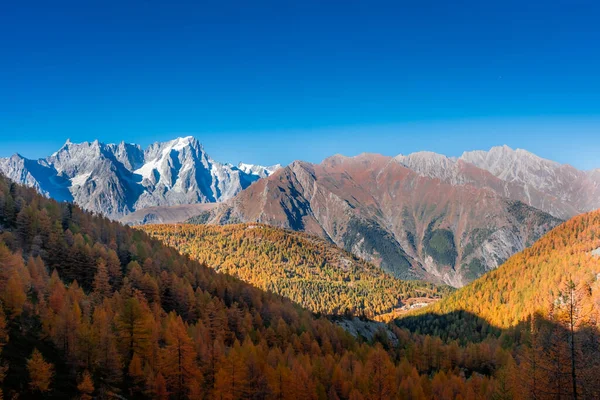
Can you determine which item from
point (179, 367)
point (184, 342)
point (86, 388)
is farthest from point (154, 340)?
point (86, 388)

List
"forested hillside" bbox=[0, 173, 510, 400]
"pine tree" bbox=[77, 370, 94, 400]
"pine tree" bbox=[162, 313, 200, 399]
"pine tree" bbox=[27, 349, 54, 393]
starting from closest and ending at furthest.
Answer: "pine tree" bbox=[27, 349, 54, 393] < "pine tree" bbox=[77, 370, 94, 400] < "forested hillside" bbox=[0, 173, 510, 400] < "pine tree" bbox=[162, 313, 200, 399]

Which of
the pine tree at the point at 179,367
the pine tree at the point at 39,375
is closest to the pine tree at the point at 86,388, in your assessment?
the pine tree at the point at 39,375

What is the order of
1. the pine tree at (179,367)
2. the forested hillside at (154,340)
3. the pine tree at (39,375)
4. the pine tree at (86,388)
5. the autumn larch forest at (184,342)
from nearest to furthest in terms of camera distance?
the pine tree at (39,375) → the autumn larch forest at (184,342) → the pine tree at (86,388) → the forested hillside at (154,340) → the pine tree at (179,367)

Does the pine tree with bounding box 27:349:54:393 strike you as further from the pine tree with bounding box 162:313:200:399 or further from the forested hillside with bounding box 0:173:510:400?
the pine tree with bounding box 162:313:200:399

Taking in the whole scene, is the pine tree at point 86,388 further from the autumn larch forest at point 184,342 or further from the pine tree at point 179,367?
the pine tree at point 179,367

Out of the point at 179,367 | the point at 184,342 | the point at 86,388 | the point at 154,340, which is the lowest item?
the point at 179,367

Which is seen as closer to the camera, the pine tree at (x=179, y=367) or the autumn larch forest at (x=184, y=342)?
the autumn larch forest at (x=184, y=342)

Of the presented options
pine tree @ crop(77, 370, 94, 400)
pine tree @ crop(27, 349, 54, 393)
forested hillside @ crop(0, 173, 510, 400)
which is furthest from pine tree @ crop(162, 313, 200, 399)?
pine tree @ crop(27, 349, 54, 393)

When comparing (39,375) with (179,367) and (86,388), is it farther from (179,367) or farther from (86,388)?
(179,367)

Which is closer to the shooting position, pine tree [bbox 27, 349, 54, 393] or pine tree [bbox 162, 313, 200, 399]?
pine tree [bbox 27, 349, 54, 393]
